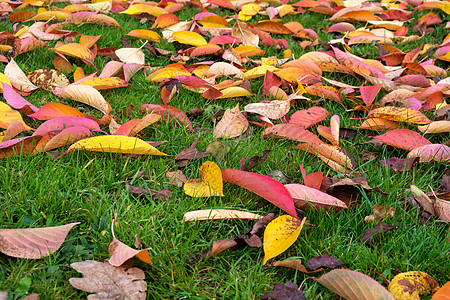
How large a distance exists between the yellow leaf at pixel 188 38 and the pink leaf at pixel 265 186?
144cm

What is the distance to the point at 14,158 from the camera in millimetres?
1562

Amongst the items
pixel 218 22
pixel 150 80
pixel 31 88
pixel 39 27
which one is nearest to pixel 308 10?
pixel 218 22

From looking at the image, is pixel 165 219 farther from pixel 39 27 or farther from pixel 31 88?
pixel 39 27

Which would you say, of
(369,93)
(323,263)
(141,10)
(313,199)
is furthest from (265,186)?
(141,10)

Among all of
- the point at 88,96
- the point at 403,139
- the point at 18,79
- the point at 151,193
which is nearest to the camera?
the point at 151,193

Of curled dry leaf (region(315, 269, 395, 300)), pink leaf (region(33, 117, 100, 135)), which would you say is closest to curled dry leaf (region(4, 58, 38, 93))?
pink leaf (region(33, 117, 100, 135))

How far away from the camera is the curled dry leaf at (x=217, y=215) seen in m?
1.36

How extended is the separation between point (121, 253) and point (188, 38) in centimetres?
190

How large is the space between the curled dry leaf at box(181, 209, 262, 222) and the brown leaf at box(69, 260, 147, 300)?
265 mm

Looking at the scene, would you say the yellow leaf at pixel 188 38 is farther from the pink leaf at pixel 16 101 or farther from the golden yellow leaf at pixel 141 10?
the pink leaf at pixel 16 101

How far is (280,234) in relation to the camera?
128 centimetres

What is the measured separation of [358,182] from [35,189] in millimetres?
1172

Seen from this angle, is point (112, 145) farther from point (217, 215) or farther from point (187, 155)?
point (217, 215)

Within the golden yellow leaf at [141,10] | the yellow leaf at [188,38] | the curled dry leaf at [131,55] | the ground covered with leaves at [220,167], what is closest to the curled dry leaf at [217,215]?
the ground covered with leaves at [220,167]
